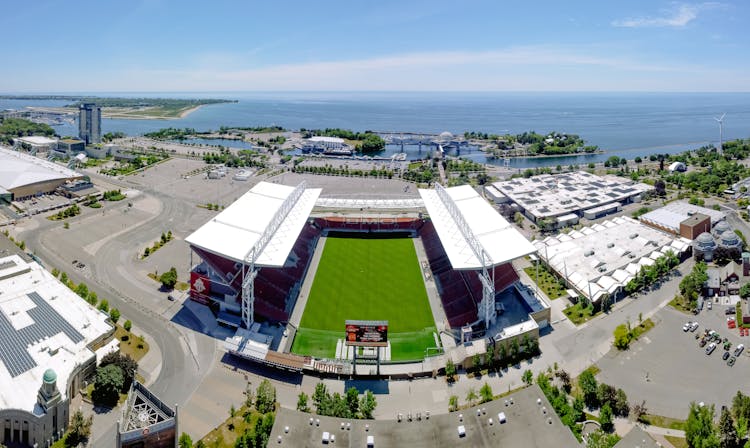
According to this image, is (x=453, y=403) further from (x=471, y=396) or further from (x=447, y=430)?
(x=447, y=430)

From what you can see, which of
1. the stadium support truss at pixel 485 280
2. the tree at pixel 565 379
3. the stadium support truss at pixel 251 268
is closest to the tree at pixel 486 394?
the tree at pixel 565 379

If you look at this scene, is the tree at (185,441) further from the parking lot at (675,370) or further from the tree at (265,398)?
the parking lot at (675,370)

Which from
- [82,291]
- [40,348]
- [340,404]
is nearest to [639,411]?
[340,404]

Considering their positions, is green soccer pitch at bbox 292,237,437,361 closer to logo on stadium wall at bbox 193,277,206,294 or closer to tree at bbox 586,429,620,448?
logo on stadium wall at bbox 193,277,206,294

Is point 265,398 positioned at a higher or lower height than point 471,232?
lower

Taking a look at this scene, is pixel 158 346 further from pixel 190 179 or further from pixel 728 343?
pixel 190 179

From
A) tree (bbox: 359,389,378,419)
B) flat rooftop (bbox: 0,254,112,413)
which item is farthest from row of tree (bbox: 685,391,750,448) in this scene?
flat rooftop (bbox: 0,254,112,413)
